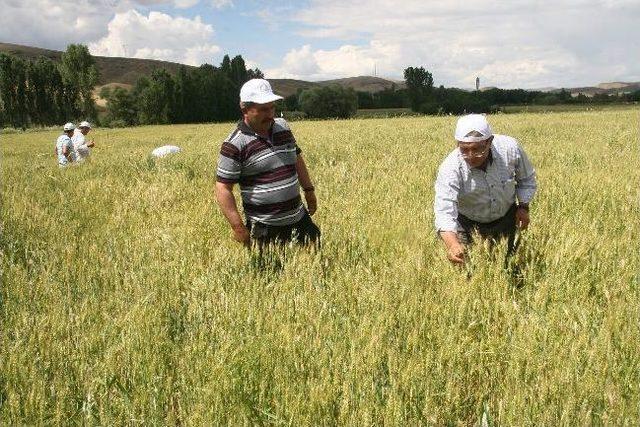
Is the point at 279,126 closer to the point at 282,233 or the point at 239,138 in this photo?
the point at 239,138

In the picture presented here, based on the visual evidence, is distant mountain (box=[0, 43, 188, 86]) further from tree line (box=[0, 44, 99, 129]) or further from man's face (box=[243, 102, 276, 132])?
man's face (box=[243, 102, 276, 132])

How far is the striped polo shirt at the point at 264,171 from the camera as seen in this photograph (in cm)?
390

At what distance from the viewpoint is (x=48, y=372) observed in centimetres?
242

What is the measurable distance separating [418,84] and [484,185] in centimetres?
9270

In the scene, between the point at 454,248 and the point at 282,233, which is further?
the point at 282,233

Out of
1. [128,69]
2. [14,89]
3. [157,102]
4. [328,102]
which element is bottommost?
[328,102]

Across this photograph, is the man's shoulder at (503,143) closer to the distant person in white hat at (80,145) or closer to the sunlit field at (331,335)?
the sunlit field at (331,335)

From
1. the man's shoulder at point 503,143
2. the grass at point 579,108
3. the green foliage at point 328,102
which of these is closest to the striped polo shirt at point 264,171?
the man's shoulder at point 503,143

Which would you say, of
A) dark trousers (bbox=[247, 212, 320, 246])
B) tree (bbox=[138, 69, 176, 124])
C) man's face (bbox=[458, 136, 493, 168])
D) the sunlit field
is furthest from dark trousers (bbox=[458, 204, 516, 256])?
tree (bbox=[138, 69, 176, 124])

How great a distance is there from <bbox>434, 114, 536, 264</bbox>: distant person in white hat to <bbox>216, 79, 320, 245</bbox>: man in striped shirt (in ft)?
3.70

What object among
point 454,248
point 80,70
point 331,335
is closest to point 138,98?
point 80,70

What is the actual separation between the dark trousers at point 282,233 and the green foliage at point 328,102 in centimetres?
7116

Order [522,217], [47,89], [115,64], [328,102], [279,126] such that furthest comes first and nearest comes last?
[115,64] < [47,89] < [328,102] < [279,126] < [522,217]

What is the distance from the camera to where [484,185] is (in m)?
3.77
